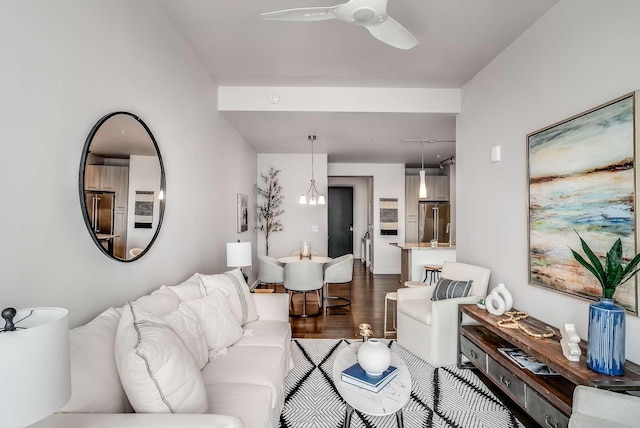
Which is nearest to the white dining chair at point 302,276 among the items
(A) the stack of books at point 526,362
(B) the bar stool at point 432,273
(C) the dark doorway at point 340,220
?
(B) the bar stool at point 432,273

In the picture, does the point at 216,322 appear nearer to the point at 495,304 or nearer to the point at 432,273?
the point at 495,304

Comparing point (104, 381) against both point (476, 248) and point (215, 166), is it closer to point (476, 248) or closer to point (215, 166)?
point (215, 166)

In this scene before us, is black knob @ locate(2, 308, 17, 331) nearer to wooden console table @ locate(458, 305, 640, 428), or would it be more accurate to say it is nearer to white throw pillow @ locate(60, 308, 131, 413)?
white throw pillow @ locate(60, 308, 131, 413)

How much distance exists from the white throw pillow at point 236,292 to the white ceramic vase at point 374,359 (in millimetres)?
1167

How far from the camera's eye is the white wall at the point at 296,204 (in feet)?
22.5

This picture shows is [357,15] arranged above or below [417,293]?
above

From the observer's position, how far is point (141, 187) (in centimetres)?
220

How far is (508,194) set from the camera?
3.06 metres

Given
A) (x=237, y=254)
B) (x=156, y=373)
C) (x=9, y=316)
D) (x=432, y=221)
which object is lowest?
(x=156, y=373)

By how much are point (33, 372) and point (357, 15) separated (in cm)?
207

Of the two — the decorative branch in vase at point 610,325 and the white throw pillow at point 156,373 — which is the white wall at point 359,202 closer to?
the decorative branch in vase at point 610,325

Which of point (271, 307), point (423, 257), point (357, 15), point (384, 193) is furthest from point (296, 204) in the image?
point (357, 15)

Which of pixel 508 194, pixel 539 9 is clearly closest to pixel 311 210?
pixel 508 194

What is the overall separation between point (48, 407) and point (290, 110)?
370 cm
